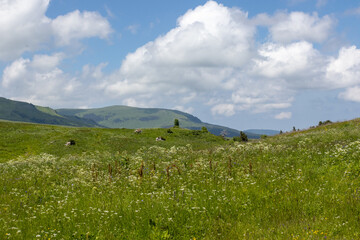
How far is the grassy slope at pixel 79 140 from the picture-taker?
47656 mm

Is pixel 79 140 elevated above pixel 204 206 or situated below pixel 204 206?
below

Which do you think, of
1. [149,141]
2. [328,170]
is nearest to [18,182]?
[328,170]

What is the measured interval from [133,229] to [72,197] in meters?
4.14

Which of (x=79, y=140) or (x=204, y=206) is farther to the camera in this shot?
(x=79, y=140)

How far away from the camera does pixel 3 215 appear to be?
8.05 meters

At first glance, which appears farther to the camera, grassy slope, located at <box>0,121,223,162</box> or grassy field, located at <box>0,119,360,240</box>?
grassy slope, located at <box>0,121,223,162</box>

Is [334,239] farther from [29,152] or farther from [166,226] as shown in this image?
[29,152]

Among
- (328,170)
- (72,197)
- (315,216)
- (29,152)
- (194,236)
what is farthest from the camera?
(29,152)

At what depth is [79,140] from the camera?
54844 mm

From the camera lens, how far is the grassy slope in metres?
47.7

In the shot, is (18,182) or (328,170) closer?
(328,170)

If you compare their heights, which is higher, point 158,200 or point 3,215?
point 158,200

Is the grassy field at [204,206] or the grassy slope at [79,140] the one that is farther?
the grassy slope at [79,140]

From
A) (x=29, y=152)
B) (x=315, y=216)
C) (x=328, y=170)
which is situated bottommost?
(x=29, y=152)
